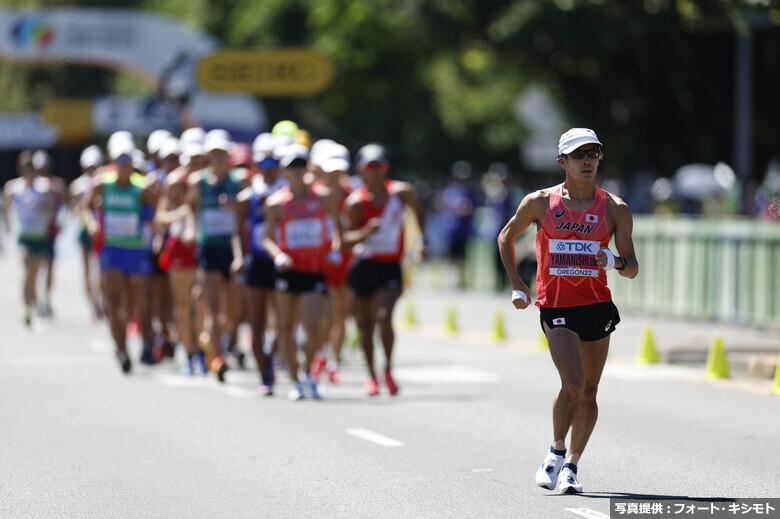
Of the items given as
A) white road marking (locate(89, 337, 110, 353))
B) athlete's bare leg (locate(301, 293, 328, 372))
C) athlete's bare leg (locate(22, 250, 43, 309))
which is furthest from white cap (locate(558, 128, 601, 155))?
athlete's bare leg (locate(22, 250, 43, 309))

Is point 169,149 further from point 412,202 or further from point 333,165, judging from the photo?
point 412,202

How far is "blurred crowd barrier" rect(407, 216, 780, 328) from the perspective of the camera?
67.7ft

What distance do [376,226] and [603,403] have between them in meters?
2.34

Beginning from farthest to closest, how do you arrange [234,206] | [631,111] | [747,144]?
[631,111] < [747,144] < [234,206]

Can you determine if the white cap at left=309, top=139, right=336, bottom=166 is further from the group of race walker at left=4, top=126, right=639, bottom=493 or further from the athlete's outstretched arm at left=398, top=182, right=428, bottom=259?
the athlete's outstretched arm at left=398, top=182, right=428, bottom=259

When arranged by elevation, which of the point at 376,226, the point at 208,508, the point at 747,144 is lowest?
the point at 208,508

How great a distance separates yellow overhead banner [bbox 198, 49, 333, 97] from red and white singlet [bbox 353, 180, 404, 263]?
19.7 meters

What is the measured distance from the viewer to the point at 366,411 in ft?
42.1

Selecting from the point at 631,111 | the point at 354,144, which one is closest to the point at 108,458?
the point at 631,111

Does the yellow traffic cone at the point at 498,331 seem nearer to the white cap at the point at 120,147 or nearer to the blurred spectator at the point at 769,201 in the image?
the blurred spectator at the point at 769,201

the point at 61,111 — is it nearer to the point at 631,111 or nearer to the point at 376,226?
the point at 631,111

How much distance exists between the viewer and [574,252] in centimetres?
906

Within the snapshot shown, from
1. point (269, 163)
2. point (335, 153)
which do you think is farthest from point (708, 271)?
point (269, 163)

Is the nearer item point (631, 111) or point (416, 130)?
point (631, 111)
